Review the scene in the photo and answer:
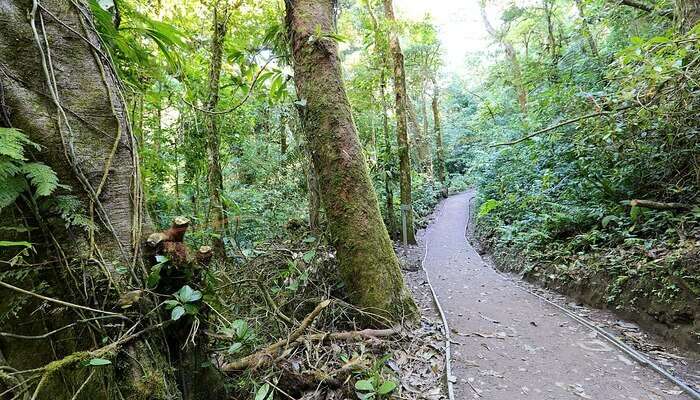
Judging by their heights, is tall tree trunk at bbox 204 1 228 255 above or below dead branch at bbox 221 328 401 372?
above

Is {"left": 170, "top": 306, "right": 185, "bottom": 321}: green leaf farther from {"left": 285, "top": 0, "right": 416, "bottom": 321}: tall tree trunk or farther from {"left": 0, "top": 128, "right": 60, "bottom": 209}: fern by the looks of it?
{"left": 285, "top": 0, "right": 416, "bottom": 321}: tall tree trunk

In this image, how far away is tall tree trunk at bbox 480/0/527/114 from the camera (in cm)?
1527

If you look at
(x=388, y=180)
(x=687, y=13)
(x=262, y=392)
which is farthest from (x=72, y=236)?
(x=388, y=180)

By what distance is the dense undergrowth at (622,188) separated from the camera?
4473 mm

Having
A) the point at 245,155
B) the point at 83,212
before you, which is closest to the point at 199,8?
the point at 245,155

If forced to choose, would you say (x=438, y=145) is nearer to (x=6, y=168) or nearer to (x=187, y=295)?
(x=187, y=295)

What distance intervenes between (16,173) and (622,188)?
8311mm

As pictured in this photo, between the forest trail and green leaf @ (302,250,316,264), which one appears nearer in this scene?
the forest trail

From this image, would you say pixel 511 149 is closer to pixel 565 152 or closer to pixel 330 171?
pixel 565 152

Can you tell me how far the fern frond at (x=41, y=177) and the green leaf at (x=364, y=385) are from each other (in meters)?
2.41

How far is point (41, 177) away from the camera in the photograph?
1.60 meters

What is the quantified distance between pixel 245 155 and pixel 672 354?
9.69 m

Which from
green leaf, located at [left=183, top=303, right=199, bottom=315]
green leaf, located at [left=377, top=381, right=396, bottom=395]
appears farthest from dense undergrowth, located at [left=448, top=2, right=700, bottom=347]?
green leaf, located at [left=183, top=303, right=199, bottom=315]

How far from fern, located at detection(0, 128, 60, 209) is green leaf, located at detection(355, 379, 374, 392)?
2412 millimetres
